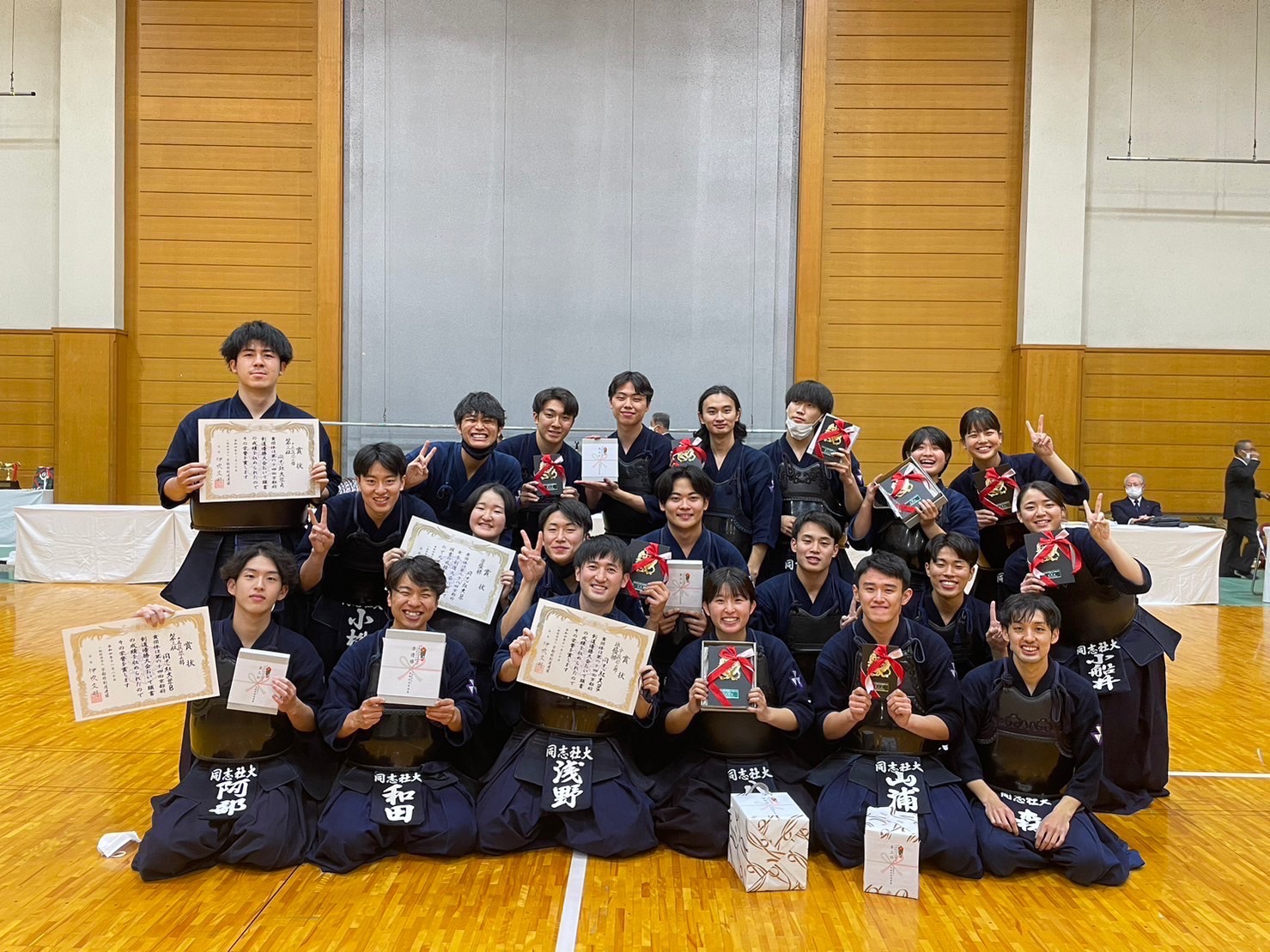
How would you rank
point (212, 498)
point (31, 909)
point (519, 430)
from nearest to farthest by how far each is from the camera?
point (31, 909), point (212, 498), point (519, 430)

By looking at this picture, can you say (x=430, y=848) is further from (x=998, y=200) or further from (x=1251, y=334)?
(x=1251, y=334)

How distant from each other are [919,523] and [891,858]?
163 centimetres

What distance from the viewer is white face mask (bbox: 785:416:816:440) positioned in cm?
483

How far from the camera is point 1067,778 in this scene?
3.71 m

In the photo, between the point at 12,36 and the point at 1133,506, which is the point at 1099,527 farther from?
the point at 12,36

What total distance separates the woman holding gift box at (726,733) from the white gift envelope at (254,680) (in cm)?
154

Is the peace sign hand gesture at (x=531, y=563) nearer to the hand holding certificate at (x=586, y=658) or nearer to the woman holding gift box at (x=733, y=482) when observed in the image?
the hand holding certificate at (x=586, y=658)

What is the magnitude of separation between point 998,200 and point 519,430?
662 centimetres

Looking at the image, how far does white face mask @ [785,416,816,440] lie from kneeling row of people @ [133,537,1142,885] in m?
1.16

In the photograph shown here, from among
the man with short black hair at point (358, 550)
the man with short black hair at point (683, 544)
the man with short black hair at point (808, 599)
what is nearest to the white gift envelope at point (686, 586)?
the man with short black hair at point (683, 544)

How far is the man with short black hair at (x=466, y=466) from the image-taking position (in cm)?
474

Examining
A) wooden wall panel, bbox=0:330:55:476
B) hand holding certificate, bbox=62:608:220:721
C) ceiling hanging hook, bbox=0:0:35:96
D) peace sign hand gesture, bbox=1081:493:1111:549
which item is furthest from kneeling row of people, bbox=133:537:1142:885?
ceiling hanging hook, bbox=0:0:35:96

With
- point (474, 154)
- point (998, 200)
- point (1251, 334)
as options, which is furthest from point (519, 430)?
point (1251, 334)

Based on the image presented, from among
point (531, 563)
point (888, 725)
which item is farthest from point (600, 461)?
point (888, 725)
